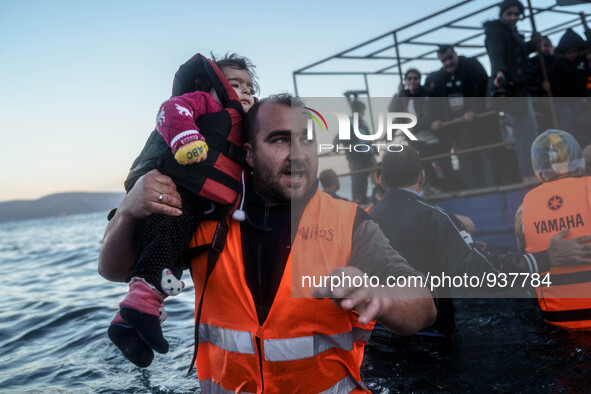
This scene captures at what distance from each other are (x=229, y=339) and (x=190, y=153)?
0.89m

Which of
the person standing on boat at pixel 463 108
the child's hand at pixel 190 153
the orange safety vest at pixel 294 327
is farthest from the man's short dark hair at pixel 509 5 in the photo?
the child's hand at pixel 190 153

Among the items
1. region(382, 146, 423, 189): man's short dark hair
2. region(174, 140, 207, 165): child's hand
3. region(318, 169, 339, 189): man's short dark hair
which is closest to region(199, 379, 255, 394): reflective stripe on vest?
region(174, 140, 207, 165): child's hand

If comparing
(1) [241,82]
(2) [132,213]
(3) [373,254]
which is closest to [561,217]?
(3) [373,254]

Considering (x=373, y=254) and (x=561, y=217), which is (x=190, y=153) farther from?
(x=561, y=217)

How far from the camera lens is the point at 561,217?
3879 millimetres

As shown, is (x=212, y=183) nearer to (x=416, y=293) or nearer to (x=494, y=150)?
(x=416, y=293)

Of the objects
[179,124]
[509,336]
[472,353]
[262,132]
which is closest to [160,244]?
[179,124]

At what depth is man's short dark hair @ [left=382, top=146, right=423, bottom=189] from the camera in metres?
4.21

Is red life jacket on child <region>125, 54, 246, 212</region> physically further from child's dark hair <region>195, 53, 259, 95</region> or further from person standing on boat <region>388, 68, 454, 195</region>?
person standing on boat <region>388, 68, 454, 195</region>

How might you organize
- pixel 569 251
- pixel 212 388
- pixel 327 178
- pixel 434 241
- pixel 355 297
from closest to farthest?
pixel 355 297 < pixel 212 388 < pixel 569 251 < pixel 434 241 < pixel 327 178

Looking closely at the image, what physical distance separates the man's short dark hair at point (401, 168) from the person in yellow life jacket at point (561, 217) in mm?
1076

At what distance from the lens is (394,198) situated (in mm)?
4176

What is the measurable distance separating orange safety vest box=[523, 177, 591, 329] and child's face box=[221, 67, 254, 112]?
2820 millimetres

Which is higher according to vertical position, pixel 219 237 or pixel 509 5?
pixel 509 5
